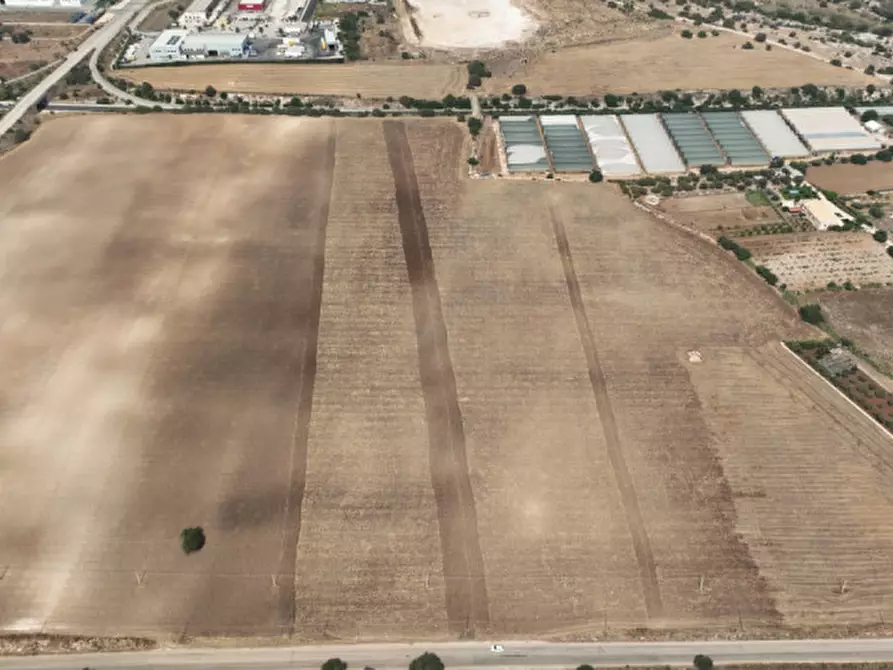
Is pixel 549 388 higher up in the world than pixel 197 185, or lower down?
lower down

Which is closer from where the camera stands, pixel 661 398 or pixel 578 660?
Result: pixel 578 660

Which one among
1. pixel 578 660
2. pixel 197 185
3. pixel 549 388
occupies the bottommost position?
pixel 578 660

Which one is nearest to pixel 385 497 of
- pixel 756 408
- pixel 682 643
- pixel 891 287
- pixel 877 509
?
pixel 682 643

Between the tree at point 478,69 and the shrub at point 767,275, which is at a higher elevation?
the tree at point 478,69

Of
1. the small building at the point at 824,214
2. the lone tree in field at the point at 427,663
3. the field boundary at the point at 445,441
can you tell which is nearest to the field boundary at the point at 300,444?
the lone tree in field at the point at 427,663

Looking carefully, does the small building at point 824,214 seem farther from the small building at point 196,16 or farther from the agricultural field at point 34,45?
Answer: the agricultural field at point 34,45

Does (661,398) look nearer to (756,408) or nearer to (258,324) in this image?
(756,408)

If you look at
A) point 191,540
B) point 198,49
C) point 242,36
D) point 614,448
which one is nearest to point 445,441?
point 614,448
